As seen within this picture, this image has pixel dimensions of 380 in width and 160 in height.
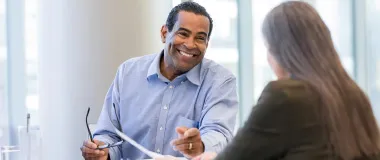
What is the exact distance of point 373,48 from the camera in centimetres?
336

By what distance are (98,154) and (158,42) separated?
2.88 ft

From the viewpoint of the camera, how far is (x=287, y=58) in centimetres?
108

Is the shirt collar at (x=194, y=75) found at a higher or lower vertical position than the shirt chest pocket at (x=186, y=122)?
higher

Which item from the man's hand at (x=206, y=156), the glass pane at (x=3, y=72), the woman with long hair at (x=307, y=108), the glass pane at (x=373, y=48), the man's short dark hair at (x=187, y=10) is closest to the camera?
the woman with long hair at (x=307, y=108)

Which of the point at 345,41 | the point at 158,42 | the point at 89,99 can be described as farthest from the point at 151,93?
the point at 345,41

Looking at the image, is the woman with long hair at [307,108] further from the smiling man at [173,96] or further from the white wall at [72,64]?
the white wall at [72,64]

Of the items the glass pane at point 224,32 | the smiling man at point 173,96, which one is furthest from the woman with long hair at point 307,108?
the glass pane at point 224,32

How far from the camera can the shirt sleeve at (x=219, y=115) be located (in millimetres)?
1503

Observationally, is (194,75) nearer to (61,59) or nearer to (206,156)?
(206,156)

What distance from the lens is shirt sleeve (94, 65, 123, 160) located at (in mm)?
1637

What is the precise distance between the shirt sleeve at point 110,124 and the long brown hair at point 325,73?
2.41 feet

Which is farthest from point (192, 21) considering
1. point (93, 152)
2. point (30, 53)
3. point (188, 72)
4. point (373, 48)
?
point (373, 48)

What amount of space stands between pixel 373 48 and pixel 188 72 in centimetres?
208

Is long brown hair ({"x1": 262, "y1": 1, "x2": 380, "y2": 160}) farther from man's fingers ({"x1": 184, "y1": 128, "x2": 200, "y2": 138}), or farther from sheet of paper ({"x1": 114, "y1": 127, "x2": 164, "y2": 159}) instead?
sheet of paper ({"x1": 114, "y1": 127, "x2": 164, "y2": 159})
